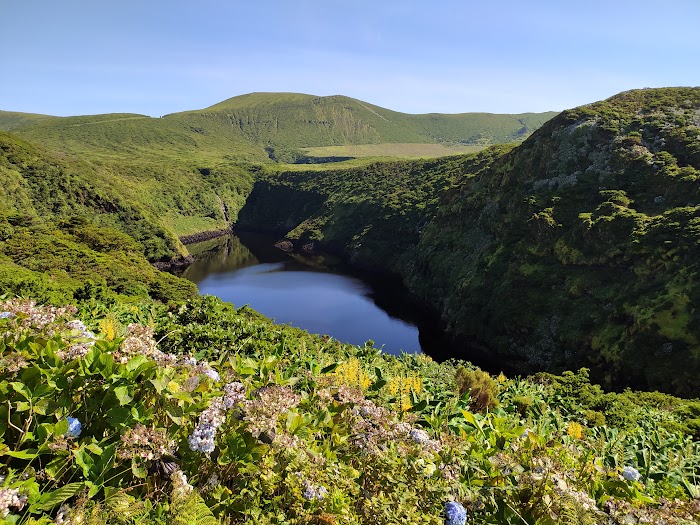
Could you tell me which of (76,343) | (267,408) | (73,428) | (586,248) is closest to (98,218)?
(586,248)

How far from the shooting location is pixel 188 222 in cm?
11775

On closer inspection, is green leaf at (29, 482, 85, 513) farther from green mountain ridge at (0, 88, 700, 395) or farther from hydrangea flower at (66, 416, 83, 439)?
green mountain ridge at (0, 88, 700, 395)

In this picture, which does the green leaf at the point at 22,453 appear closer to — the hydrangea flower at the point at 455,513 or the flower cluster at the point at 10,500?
the flower cluster at the point at 10,500

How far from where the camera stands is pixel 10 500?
96.0 inches

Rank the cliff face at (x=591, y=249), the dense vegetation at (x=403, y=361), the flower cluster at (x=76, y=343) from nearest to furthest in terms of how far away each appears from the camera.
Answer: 1. the dense vegetation at (x=403, y=361)
2. the flower cluster at (x=76, y=343)
3. the cliff face at (x=591, y=249)

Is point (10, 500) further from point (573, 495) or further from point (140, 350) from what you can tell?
point (573, 495)

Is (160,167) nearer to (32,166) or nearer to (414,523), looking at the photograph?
(32,166)

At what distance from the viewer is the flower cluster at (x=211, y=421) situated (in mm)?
3119

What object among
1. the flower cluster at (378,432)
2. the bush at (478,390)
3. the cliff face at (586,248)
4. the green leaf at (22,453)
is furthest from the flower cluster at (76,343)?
the cliff face at (586,248)

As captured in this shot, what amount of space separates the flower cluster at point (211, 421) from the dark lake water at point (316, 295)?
30.5m

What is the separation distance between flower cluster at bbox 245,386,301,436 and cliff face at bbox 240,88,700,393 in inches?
1319

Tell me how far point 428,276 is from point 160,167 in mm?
106953

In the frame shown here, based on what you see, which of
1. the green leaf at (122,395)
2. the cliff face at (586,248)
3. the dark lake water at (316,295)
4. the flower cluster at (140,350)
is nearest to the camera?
the green leaf at (122,395)

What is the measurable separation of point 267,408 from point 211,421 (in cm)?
51
